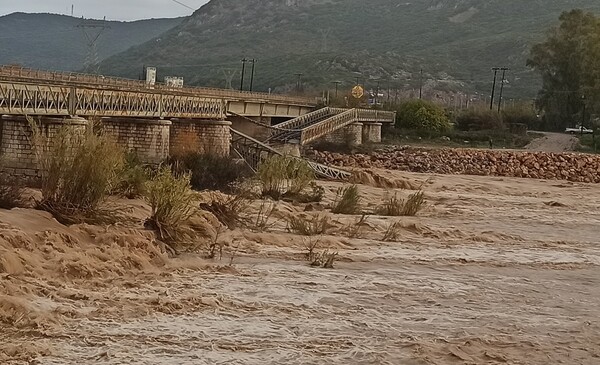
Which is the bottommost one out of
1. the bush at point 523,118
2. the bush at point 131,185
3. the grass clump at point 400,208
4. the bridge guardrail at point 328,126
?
the grass clump at point 400,208

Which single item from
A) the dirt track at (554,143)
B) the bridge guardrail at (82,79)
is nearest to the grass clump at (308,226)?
the bridge guardrail at (82,79)

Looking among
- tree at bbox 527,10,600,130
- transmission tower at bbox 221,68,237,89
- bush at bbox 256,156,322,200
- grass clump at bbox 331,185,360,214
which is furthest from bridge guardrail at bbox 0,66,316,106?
transmission tower at bbox 221,68,237,89

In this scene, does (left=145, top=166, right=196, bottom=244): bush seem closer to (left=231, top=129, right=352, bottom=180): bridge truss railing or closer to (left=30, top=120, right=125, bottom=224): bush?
(left=30, top=120, right=125, bottom=224): bush

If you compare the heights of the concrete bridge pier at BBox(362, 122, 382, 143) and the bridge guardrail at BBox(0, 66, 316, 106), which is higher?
the bridge guardrail at BBox(0, 66, 316, 106)

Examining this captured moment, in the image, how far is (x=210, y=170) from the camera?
92.8 ft

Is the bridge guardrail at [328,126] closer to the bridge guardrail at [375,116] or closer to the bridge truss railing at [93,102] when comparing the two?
the bridge guardrail at [375,116]

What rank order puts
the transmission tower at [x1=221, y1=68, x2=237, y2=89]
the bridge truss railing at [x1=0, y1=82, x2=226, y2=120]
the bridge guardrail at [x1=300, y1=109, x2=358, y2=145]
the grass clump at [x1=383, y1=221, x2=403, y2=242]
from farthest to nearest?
the transmission tower at [x1=221, y1=68, x2=237, y2=89]
the bridge guardrail at [x1=300, y1=109, x2=358, y2=145]
the bridge truss railing at [x1=0, y1=82, x2=226, y2=120]
the grass clump at [x1=383, y1=221, x2=403, y2=242]

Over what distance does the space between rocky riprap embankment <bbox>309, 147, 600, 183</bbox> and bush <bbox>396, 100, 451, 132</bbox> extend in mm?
14939

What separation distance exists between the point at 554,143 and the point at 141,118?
40.5m

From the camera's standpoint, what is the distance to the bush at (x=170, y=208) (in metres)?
14.1

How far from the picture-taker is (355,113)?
207 feet

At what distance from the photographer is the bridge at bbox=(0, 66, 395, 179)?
2562 centimetres

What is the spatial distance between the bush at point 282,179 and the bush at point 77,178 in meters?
10.0

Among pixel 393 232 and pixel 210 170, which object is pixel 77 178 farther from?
pixel 210 170
